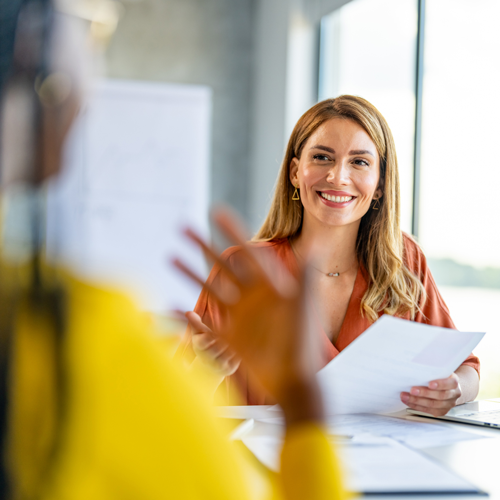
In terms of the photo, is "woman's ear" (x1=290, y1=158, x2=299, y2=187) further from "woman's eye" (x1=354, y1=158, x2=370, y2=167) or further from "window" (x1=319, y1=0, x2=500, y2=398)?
"window" (x1=319, y1=0, x2=500, y2=398)

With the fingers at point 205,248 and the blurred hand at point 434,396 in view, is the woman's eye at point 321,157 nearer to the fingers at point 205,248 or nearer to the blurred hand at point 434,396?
the blurred hand at point 434,396

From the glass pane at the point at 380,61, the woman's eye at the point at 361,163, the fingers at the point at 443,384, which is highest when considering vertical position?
the glass pane at the point at 380,61

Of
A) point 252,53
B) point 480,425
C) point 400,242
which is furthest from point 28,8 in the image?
point 252,53

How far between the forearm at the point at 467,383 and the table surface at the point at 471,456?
19 centimetres

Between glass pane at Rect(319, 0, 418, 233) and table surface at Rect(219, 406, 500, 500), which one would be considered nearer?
table surface at Rect(219, 406, 500, 500)

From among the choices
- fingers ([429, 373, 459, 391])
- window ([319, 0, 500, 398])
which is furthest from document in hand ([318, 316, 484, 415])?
window ([319, 0, 500, 398])

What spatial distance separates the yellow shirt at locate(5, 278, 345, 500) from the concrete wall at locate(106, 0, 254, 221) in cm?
360

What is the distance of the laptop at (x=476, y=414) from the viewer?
46.0 inches

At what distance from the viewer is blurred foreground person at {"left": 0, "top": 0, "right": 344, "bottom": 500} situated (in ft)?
1.11

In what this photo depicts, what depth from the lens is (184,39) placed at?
3.81m

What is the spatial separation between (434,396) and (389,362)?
0.19 m

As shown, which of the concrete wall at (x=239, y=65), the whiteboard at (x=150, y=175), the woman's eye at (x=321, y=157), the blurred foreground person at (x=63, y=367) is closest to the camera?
the blurred foreground person at (x=63, y=367)

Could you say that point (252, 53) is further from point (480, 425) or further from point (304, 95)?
point (480, 425)

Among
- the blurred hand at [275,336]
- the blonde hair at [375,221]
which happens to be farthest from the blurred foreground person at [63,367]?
the blonde hair at [375,221]
